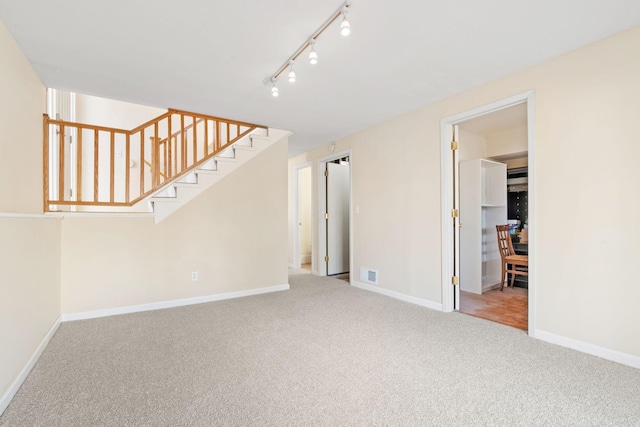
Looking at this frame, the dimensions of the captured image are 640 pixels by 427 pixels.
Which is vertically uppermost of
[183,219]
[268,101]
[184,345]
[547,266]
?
[268,101]

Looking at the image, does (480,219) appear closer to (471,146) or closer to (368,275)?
(471,146)

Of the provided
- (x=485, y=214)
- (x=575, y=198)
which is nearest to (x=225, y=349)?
(x=575, y=198)

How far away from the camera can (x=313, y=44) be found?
2.11 meters

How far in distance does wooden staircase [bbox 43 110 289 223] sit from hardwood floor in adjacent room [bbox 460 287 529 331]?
3.39 metres

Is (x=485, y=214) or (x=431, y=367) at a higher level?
(x=485, y=214)

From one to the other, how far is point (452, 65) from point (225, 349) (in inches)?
120

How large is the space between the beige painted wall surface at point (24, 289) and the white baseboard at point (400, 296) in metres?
3.49

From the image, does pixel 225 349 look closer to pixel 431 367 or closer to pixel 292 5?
pixel 431 367

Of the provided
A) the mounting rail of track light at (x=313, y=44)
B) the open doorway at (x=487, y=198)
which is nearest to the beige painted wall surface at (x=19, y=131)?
the mounting rail of track light at (x=313, y=44)

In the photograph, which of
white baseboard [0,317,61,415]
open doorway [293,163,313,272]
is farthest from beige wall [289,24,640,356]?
white baseboard [0,317,61,415]

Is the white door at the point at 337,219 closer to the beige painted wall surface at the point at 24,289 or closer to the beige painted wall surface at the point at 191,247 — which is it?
the beige painted wall surface at the point at 191,247

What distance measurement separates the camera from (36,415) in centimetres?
154

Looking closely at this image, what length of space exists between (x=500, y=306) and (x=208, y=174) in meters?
3.93

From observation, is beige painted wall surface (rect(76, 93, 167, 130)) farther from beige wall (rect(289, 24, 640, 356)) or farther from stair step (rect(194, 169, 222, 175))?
beige wall (rect(289, 24, 640, 356))
